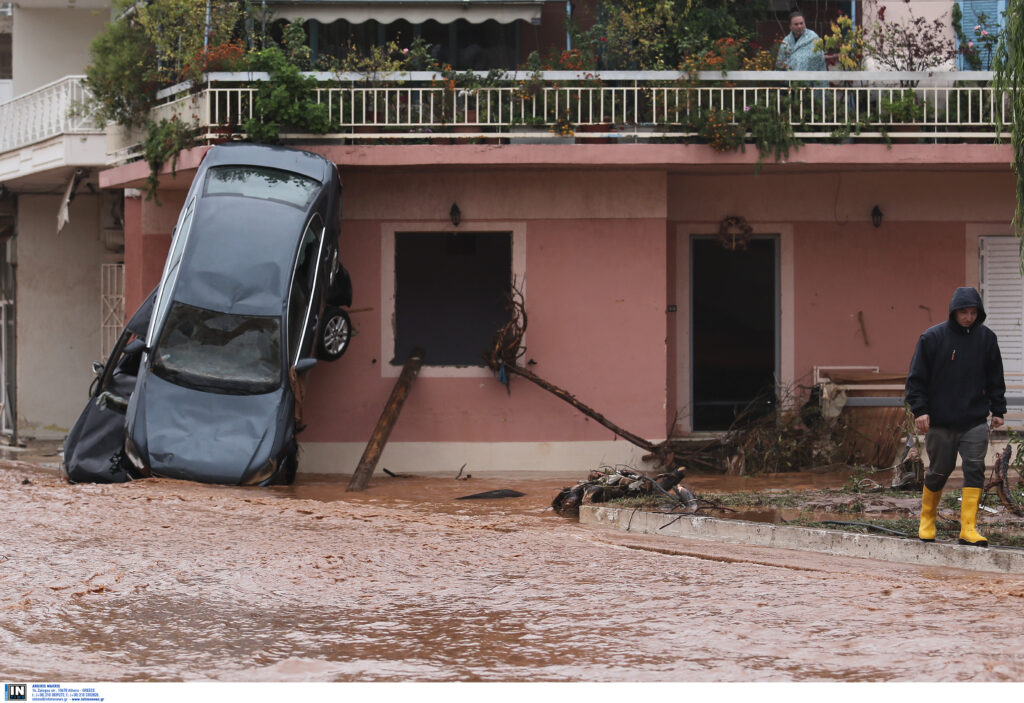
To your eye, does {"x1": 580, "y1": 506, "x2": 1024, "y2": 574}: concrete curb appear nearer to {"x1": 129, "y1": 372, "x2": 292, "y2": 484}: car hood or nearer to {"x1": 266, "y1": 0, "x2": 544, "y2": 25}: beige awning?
{"x1": 129, "y1": 372, "x2": 292, "y2": 484}: car hood

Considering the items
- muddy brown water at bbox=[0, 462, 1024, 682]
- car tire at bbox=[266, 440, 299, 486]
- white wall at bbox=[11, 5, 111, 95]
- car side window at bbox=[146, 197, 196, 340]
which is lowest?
muddy brown water at bbox=[0, 462, 1024, 682]

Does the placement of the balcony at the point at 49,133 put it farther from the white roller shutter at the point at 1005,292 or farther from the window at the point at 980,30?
the white roller shutter at the point at 1005,292

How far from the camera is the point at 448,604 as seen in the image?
7.29 meters

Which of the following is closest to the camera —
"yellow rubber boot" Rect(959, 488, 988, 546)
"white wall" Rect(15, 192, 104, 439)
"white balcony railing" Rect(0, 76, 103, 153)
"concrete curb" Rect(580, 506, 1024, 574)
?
"concrete curb" Rect(580, 506, 1024, 574)

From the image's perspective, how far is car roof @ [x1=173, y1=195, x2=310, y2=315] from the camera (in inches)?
503

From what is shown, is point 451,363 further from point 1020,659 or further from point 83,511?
point 1020,659

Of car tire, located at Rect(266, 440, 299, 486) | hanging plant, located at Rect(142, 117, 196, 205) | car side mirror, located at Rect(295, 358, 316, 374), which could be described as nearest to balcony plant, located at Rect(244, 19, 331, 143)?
hanging plant, located at Rect(142, 117, 196, 205)

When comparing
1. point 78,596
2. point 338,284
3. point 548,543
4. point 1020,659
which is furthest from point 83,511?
point 1020,659

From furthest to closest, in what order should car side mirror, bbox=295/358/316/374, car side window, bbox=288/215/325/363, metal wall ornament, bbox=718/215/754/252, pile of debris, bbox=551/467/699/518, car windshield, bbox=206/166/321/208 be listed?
metal wall ornament, bbox=718/215/754/252 < car windshield, bbox=206/166/321/208 < car side window, bbox=288/215/325/363 < car side mirror, bbox=295/358/316/374 < pile of debris, bbox=551/467/699/518

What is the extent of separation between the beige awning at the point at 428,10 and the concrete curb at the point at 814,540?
723 cm

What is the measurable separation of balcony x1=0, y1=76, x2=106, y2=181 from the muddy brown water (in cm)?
859

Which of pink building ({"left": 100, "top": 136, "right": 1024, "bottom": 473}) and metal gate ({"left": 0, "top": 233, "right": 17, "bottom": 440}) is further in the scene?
metal gate ({"left": 0, "top": 233, "right": 17, "bottom": 440})

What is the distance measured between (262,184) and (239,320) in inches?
68.6

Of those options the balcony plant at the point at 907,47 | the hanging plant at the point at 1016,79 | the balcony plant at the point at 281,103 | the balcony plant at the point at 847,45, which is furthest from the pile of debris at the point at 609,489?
the balcony plant at the point at 907,47
